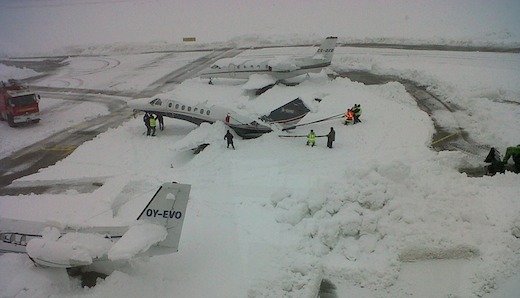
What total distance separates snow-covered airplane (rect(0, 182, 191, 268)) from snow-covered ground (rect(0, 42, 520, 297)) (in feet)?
2.69

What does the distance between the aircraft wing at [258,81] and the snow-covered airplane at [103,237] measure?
19.6m

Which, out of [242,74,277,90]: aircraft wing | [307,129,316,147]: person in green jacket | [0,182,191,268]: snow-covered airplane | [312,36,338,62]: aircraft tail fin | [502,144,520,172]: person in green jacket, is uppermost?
[312,36,338,62]: aircraft tail fin

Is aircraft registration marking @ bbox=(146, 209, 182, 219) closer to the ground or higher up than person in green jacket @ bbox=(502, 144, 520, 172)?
closer to the ground

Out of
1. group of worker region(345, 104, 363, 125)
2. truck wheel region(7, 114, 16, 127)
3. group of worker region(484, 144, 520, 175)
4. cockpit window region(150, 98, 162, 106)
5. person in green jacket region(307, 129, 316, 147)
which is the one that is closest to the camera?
group of worker region(484, 144, 520, 175)

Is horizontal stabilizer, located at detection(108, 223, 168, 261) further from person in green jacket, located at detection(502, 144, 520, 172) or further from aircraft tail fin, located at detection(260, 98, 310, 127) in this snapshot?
person in green jacket, located at detection(502, 144, 520, 172)

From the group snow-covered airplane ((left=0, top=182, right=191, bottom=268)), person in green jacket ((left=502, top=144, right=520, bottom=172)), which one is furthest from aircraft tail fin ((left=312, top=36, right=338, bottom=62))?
snow-covered airplane ((left=0, top=182, right=191, bottom=268))

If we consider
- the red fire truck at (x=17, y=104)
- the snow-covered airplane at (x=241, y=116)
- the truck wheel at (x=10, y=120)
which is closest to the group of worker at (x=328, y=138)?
the snow-covered airplane at (x=241, y=116)

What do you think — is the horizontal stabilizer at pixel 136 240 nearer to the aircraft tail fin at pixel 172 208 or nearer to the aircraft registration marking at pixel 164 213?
the aircraft tail fin at pixel 172 208

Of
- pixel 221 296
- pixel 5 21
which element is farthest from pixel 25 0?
pixel 221 296

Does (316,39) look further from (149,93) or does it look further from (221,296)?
(221,296)

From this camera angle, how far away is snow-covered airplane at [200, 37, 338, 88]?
31062 mm

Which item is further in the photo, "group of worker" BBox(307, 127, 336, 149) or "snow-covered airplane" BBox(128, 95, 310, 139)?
"snow-covered airplane" BBox(128, 95, 310, 139)

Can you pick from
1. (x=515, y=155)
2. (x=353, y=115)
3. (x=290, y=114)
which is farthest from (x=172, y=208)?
(x=515, y=155)

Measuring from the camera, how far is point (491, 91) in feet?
84.4
